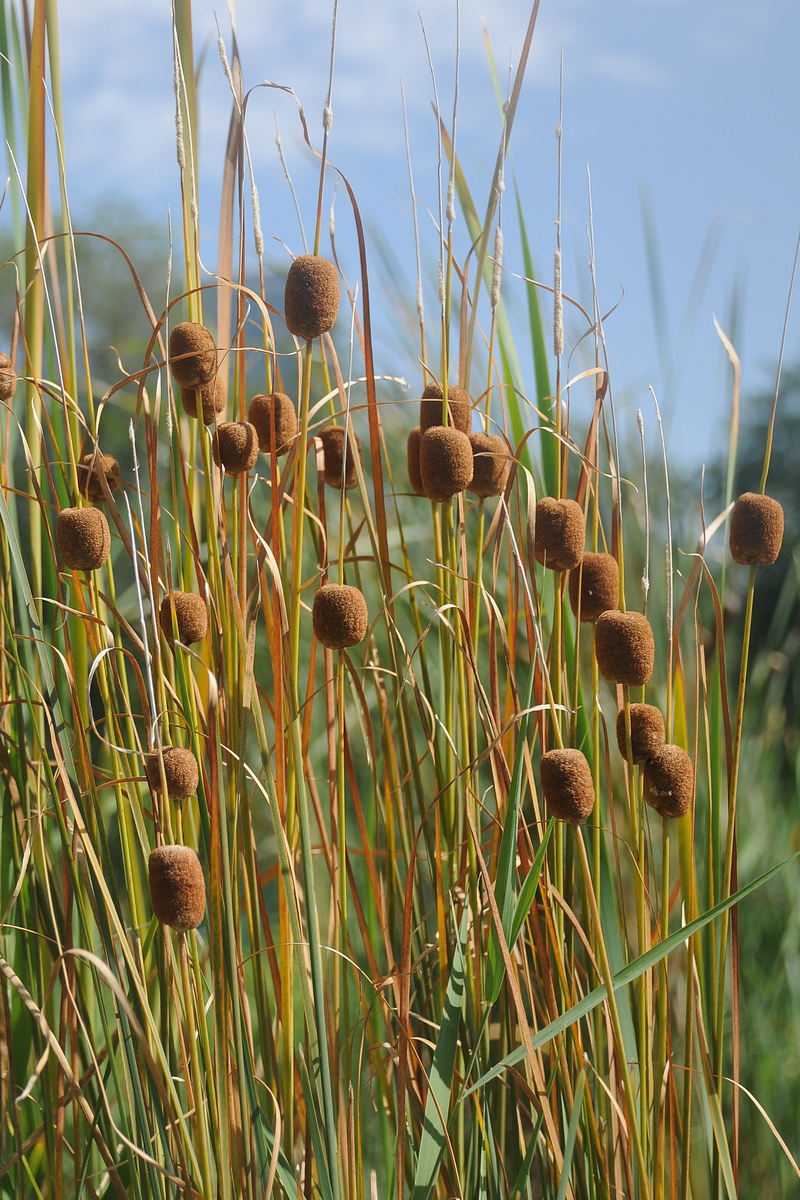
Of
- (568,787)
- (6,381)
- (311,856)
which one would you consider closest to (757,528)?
(568,787)

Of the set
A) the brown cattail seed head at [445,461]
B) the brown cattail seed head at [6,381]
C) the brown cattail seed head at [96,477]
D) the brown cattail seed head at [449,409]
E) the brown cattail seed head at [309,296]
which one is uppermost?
the brown cattail seed head at [309,296]

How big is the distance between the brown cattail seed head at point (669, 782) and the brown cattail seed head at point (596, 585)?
0.09 metres

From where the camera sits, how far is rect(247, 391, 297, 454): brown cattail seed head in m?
0.56

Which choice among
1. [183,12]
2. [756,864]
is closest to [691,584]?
[183,12]

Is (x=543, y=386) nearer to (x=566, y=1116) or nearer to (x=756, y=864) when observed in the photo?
(x=566, y=1116)

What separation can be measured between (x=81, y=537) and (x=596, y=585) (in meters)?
0.28

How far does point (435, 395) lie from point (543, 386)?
0.20 m

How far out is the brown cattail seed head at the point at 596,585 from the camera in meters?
0.54

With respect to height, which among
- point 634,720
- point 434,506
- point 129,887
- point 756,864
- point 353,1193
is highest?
point 434,506

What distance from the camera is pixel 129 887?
0.59 m

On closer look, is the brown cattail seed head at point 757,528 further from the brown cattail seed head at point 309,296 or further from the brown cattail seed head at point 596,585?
the brown cattail seed head at point 309,296

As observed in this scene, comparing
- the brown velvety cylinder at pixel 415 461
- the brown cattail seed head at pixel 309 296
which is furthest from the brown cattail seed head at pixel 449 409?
the brown cattail seed head at pixel 309 296

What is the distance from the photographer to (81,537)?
0.46 metres

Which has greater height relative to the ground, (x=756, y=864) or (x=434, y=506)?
(x=434, y=506)
